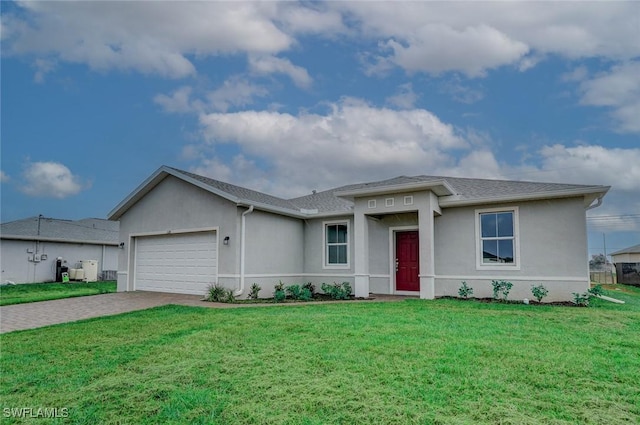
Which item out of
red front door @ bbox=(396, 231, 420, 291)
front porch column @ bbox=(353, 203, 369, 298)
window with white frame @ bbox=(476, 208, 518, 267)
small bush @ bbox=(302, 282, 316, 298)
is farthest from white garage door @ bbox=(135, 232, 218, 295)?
window with white frame @ bbox=(476, 208, 518, 267)

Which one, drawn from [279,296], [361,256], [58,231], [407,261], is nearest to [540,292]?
[407,261]

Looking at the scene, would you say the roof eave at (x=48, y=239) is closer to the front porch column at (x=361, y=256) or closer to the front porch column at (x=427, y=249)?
the front porch column at (x=361, y=256)

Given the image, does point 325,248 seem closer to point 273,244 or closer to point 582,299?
point 273,244

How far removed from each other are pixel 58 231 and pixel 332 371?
2435 centimetres

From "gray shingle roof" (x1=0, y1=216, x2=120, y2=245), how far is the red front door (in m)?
19.3

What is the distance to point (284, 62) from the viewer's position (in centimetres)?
1341

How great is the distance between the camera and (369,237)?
13.8 meters

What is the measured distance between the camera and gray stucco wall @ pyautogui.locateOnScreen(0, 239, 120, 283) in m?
20.2

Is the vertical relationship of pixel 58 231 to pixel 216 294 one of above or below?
above

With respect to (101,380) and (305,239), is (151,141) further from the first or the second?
(101,380)

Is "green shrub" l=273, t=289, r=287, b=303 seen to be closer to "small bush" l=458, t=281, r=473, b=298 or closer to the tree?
"small bush" l=458, t=281, r=473, b=298

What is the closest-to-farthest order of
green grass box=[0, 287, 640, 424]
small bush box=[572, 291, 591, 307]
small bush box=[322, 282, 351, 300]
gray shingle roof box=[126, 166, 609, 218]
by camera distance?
green grass box=[0, 287, 640, 424]
small bush box=[572, 291, 591, 307]
gray shingle roof box=[126, 166, 609, 218]
small bush box=[322, 282, 351, 300]

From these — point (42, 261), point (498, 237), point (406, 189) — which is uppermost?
point (406, 189)

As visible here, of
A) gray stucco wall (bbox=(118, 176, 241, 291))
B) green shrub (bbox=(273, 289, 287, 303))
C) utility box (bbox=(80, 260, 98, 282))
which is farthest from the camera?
utility box (bbox=(80, 260, 98, 282))
